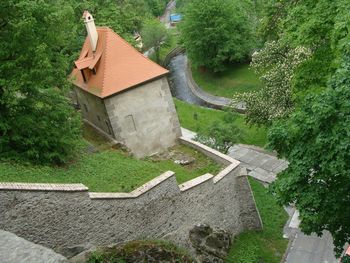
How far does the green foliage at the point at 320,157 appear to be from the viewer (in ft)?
36.1

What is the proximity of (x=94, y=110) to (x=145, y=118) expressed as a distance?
2.96 meters

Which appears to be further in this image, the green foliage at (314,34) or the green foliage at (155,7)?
the green foliage at (155,7)

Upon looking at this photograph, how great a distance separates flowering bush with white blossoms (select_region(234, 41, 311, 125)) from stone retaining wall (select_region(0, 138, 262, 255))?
26.4 feet

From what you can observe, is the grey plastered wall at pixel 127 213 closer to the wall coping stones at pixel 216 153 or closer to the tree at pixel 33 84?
the wall coping stones at pixel 216 153

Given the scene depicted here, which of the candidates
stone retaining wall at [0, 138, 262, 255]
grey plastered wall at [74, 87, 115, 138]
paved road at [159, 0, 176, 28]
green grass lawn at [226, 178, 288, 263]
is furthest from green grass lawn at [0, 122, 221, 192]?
paved road at [159, 0, 176, 28]

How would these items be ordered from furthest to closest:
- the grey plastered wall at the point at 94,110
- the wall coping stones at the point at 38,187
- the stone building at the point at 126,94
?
the grey plastered wall at the point at 94,110, the stone building at the point at 126,94, the wall coping stones at the point at 38,187

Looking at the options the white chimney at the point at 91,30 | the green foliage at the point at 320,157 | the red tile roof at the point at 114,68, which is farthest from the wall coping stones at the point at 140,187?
the white chimney at the point at 91,30

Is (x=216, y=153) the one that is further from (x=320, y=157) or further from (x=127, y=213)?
(x=320, y=157)

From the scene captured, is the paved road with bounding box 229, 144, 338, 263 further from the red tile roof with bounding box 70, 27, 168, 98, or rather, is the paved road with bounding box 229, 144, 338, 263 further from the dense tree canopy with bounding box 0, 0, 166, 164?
the dense tree canopy with bounding box 0, 0, 166, 164

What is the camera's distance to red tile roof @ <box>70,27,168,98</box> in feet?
77.4

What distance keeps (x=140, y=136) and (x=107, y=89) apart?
3.22 meters

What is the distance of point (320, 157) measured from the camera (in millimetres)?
11555

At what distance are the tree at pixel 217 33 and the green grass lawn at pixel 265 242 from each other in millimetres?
27555

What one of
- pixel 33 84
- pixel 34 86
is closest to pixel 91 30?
pixel 34 86
